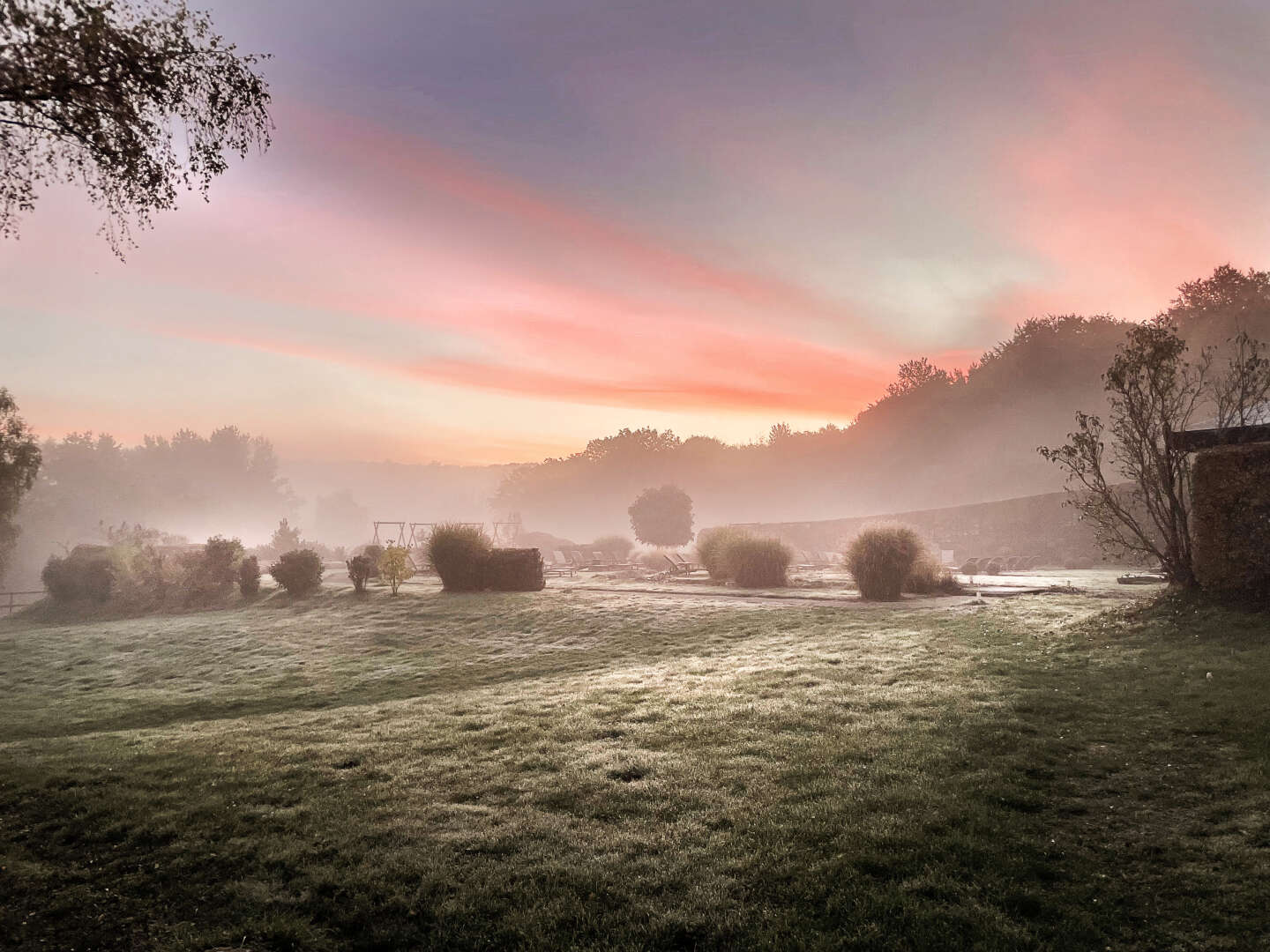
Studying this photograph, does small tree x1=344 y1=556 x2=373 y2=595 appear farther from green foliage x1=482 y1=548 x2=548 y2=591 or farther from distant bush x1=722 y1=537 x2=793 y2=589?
distant bush x1=722 y1=537 x2=793 y2=589

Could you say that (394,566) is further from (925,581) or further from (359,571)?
(925,581)

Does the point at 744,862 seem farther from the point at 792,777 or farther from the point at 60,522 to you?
the point at 60,522

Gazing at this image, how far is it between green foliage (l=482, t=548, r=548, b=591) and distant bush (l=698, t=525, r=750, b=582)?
659 centimetres

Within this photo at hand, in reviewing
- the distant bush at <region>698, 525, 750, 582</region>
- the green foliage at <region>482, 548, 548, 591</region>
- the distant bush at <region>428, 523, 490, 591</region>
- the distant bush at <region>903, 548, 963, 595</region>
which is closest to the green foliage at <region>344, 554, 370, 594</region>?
the distant bush at <region>428, 523, 490, 591</region>

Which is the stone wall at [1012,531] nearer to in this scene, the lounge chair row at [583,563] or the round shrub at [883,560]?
the lounge chair row at [583,563]

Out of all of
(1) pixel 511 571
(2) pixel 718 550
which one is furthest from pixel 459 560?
(2) pixel 718 550

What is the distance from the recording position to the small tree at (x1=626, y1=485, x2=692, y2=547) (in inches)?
1768

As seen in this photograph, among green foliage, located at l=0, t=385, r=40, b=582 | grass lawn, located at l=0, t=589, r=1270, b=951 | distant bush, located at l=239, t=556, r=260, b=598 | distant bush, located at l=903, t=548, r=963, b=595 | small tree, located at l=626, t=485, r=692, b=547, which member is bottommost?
grass lawn, located at l=0, t=589, r=1270, b=951

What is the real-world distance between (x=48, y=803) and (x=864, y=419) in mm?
71654

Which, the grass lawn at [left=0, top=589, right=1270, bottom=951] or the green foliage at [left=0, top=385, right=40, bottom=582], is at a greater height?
the green foliage at [left=0, top=385, right=40, bottom=582]

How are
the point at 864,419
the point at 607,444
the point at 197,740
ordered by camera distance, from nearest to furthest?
the point at 197,740 → the point at 864,419 → the point at 607,444

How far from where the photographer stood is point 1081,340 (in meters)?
49.9

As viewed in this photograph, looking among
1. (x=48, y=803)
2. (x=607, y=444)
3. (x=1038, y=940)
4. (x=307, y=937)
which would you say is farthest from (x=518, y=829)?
(x=607, y=444)

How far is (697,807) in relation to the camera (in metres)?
5.06
